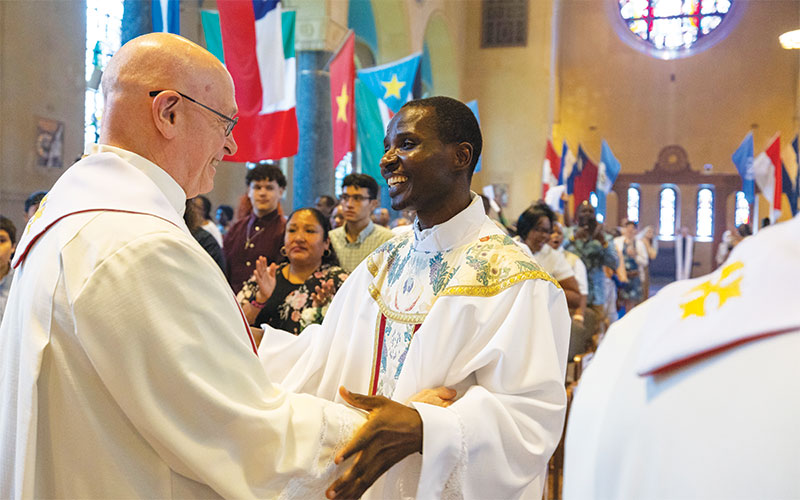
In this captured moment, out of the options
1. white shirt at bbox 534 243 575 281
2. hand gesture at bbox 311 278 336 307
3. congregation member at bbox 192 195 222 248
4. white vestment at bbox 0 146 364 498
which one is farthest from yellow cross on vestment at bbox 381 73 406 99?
white vestment at bbox 0 146 364 498

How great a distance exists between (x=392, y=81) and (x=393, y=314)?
6389 mm

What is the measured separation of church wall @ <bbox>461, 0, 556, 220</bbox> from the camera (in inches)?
765

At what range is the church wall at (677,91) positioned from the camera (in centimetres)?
2155

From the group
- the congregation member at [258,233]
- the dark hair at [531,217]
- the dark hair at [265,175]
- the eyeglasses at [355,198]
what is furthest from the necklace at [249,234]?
the dark hair at [531,217]

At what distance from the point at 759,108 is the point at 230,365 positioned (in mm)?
23227

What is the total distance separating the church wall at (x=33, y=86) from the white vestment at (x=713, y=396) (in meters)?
9.61

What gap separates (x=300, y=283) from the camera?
154 inches

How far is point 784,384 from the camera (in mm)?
637

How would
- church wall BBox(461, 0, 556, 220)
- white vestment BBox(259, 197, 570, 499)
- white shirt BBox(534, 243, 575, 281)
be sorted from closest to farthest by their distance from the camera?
1. white vestment BBox(259, 197, 570, 499)
2. white shirt BBox(534, 243, 575, 281)
3. church wall BBox(461, 0, 556, 220)

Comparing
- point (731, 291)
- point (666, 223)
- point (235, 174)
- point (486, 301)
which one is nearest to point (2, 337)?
point (486, 301)

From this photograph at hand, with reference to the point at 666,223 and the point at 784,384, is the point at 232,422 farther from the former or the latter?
the point at 666,223

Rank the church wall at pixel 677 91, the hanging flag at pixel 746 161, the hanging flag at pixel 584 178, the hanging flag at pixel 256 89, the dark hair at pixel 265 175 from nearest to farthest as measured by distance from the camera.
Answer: the dark hair at pixel 265 175
the hanging flag at pixel 256 89
the hanging flag at pixel 746 161
the hanging flag at pixel 584 178
the church wall at pixel 677 91

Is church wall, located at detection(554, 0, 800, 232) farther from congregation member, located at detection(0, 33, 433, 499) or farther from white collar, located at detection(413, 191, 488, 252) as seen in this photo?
congregation member, located at detection(0, 33, 433, 499)

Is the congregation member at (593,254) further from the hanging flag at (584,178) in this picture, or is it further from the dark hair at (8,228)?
the hanging flag at (584,178)
